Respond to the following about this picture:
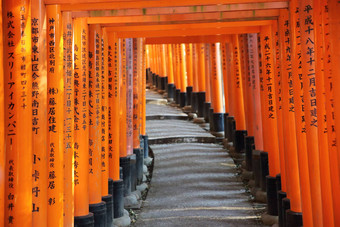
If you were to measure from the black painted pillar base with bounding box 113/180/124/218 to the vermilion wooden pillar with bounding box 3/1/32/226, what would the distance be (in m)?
3.82

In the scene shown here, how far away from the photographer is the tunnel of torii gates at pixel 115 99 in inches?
162

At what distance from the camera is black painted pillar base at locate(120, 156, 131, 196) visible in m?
9.13

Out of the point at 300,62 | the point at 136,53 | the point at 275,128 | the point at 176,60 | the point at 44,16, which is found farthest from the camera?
the point at 176,60

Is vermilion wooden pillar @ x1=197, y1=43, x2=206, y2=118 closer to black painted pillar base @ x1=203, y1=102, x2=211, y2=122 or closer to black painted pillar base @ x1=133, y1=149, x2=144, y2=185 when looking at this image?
black painted pillar base @ x1=203, y1=102, x2=211, y2=122

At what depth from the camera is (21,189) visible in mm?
4113

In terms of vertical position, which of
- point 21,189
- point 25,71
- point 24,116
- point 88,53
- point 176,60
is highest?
point 176,60

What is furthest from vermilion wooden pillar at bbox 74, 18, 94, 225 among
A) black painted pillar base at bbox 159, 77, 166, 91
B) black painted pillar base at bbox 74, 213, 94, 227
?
black painted pillar base at bbox 159, 77, 166, 91

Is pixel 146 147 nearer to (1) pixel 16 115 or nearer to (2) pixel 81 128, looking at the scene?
(2) pixel 81 128

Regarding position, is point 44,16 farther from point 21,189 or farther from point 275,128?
point 275,128

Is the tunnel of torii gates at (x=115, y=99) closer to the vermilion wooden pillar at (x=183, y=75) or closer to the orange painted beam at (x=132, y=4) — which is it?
the orange painted beam at (x=132, y=4)

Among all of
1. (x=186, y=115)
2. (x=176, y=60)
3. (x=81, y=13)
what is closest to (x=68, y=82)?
(x=81, y=13)

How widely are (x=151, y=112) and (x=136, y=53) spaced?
6432 millimetres

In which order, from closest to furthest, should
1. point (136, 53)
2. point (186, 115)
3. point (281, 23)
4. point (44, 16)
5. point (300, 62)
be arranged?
point (44, 16)
point (300, 62)
point (281, 23)
point (136, 53)
point (186, 115)

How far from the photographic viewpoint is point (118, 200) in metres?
8.01
